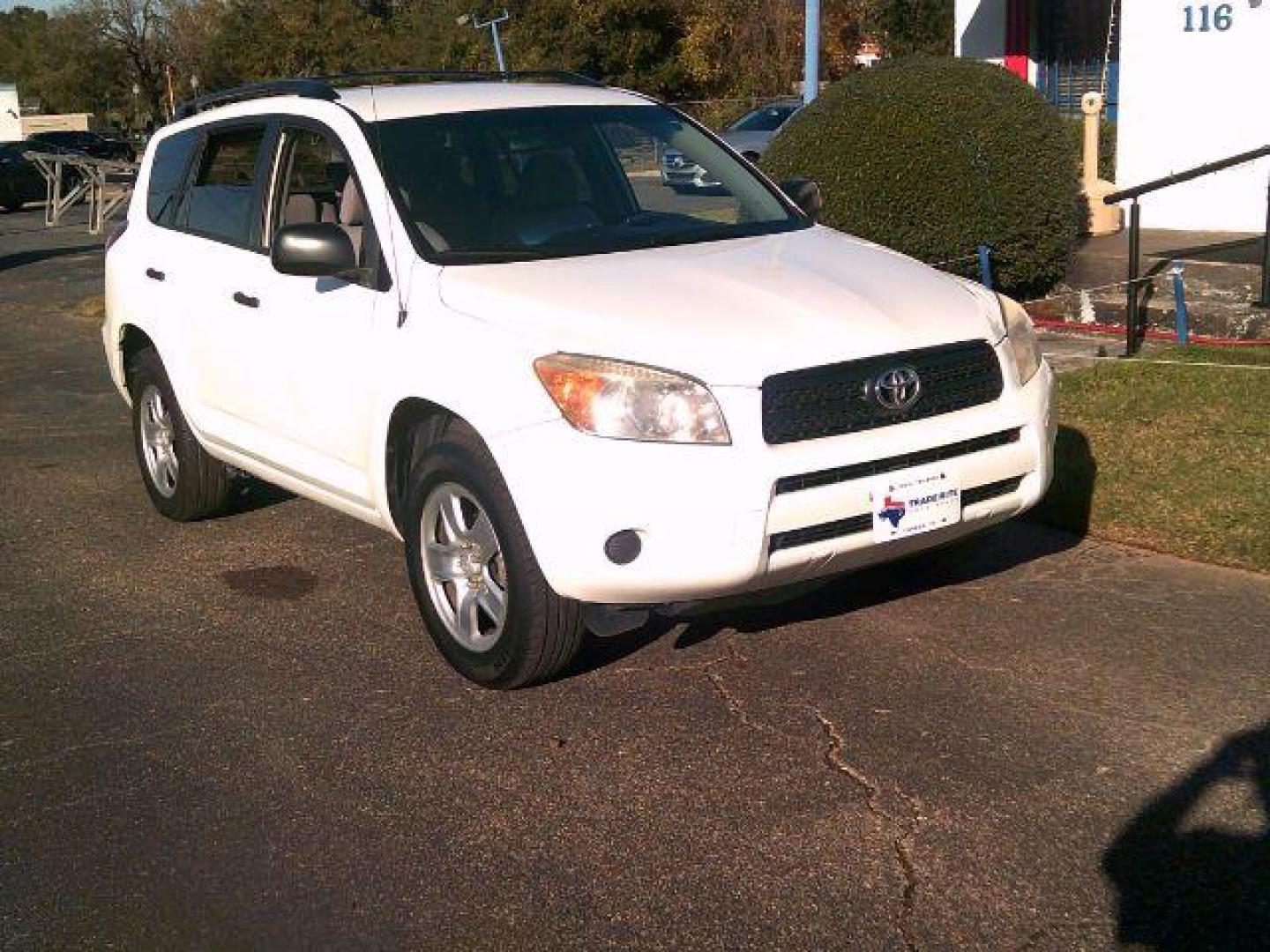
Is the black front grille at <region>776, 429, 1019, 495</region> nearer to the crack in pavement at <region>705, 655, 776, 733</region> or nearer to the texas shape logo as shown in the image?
the texas shape logo

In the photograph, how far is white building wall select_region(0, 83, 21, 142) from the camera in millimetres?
65625

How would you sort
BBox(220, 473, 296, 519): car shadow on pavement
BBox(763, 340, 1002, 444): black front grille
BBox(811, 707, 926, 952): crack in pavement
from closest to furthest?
BBox(811, 707, 926, 952): crack in pavement
BBox(763, 340, 1002, 444): black front grille
BBox(220, 473, 296, 519): car shadow on pavement

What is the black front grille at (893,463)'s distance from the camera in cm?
477

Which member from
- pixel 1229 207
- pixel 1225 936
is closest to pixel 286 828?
pixel 1225 936

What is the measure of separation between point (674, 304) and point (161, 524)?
3571 mm

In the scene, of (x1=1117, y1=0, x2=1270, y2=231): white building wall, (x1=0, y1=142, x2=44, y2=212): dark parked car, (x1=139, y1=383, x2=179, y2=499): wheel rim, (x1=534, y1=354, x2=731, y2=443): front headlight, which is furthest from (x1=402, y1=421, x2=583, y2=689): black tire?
(x1=0, y1=142, x2=44, y2=212): dark parked car

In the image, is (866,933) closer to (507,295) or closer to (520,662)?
(520,662)

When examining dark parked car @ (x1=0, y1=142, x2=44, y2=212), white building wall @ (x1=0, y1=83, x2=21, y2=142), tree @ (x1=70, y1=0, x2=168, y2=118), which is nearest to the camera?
dark parked car @ (x1=0, y1=142, x2=44, y2=212)

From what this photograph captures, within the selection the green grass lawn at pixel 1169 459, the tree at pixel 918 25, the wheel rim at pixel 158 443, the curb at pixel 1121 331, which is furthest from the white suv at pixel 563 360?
the tree at pixel 918 25

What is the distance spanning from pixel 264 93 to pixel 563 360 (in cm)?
269

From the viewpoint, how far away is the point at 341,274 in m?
5.77

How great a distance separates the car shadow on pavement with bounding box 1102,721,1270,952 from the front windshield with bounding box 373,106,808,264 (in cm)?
266

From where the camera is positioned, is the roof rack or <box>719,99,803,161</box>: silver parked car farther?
Result: <box>719,99,803,161</box>: silver parked car

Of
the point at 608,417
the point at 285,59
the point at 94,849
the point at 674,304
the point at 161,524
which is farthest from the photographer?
the point at 285,59
